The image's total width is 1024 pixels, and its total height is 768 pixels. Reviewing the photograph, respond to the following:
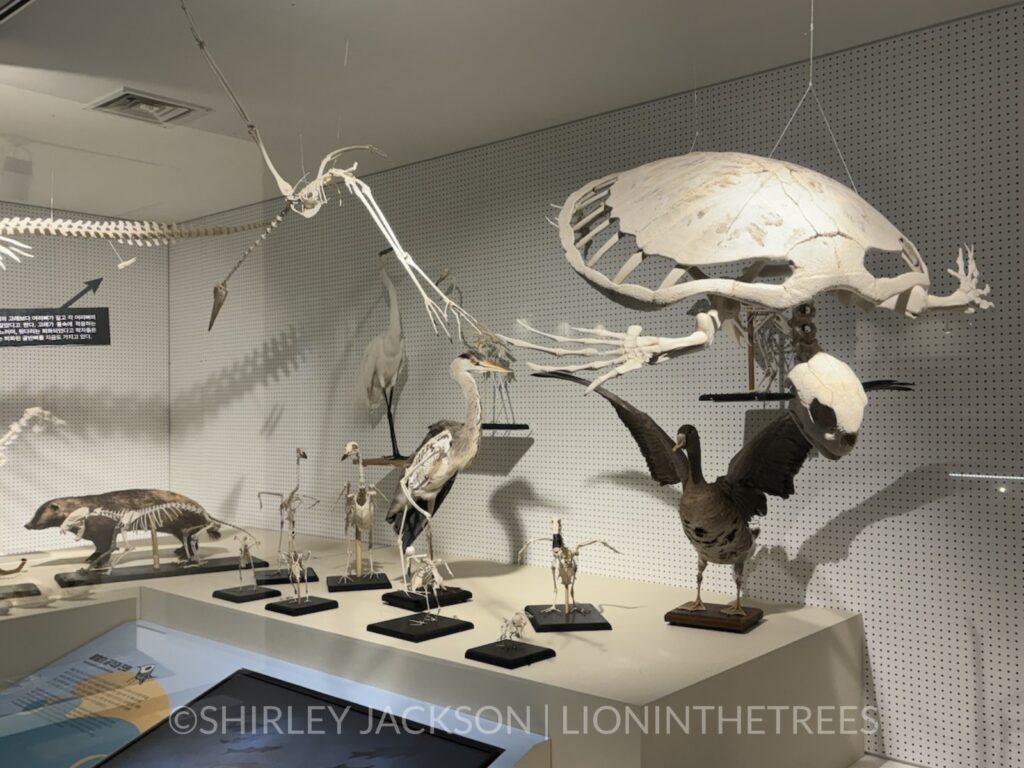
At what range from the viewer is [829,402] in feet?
5.83

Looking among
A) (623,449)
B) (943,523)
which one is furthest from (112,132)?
(943,523)

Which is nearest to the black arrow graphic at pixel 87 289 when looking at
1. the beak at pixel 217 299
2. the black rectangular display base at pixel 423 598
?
the beak at pixel 217 299

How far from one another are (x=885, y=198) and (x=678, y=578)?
1.50 meters

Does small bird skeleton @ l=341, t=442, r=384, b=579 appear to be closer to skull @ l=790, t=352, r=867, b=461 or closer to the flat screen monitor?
the flat screen monitor

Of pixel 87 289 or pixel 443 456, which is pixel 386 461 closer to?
pixel 443 456

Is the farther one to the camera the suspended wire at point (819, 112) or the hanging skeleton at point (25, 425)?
the suspended wire at point (819, 112)

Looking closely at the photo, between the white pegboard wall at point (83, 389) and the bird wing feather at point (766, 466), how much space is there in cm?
163

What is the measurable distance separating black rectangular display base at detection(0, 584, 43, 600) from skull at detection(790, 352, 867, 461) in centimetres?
181

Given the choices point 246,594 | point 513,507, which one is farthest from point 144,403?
point 513,507

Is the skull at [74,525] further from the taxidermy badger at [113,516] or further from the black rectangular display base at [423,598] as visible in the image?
the black rectangular display base at [423,598]

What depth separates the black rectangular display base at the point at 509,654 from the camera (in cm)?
238

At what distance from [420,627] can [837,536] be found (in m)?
1.38

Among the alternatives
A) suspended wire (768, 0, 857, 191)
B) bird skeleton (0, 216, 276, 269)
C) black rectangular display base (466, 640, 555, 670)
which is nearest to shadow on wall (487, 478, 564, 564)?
black rectangular display base (466, 640, 555, 670)

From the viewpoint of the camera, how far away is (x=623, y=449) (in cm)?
349
